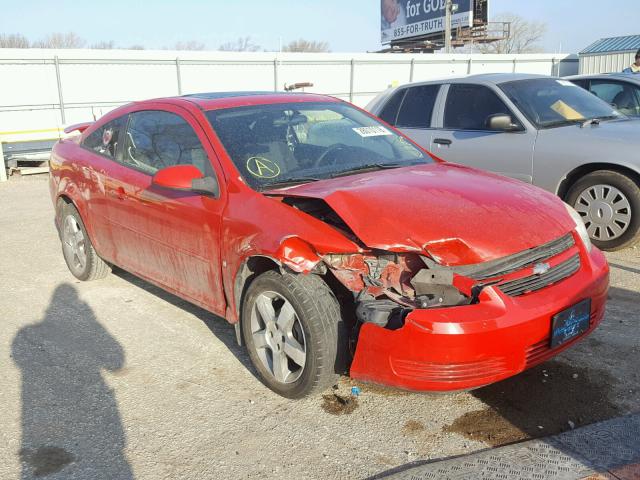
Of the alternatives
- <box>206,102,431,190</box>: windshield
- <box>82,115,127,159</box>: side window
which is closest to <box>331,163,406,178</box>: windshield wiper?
<box>206,102,431,190</box>: windshield

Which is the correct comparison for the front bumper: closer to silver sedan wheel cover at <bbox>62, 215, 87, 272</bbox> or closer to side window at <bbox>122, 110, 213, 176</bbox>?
side window at <bbox>122, 110, 213, 176</bbox>

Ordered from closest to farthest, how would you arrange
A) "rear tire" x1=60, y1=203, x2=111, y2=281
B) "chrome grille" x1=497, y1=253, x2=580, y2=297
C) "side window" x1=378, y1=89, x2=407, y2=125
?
"chrome grille" x1=497, y1=253, x2=580, y2=297, "rear tire" x1=60, y1=203, x2=111, y2=281, "side window" x1=378, y1=89, x2=407, y2=125

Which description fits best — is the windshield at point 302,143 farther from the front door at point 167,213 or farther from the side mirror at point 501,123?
the side mirror at point 501,123

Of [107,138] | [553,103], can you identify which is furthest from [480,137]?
[107,138]

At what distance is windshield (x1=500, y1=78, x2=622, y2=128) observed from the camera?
6.18 meters

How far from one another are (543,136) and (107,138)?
161 inches

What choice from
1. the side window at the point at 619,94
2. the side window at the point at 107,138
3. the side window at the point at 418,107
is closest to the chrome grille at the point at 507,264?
the side window at the point at 107,138

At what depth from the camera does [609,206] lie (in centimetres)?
563

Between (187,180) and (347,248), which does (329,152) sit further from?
(347,248)

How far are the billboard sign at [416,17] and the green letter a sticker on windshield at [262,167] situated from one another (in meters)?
39.5

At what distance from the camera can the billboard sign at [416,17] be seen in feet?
136

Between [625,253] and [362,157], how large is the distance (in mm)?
3223

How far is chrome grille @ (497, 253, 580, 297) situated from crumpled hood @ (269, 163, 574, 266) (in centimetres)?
16

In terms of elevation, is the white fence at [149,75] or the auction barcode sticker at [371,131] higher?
the white fence at [149,75]
